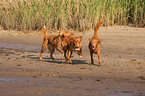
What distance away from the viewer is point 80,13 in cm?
1811

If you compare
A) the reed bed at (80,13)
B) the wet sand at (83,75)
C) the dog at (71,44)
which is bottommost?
the wet sand at (83,75)

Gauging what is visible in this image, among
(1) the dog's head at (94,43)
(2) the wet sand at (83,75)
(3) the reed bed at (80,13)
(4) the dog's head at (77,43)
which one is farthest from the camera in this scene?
(3) the reed bed at (80,13)

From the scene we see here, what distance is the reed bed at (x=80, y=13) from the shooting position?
17.8 m

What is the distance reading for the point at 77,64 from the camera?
9984mm

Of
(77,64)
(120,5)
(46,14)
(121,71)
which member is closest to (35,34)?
(46,14)

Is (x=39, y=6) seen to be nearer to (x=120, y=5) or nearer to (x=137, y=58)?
(x=120, y=5)

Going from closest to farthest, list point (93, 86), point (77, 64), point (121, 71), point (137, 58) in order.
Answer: point (93, 86) → point (121, 71) → point (77, 64) → point (137, 58)

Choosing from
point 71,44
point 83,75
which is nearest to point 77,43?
point 71,44

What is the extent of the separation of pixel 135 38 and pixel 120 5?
350cm

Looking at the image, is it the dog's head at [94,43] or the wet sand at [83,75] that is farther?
the dog's head at [94,43]

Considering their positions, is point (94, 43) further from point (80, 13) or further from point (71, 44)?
point (80, 13)

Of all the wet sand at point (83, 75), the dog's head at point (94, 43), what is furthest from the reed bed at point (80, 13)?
the dog's head at point (94, 43)

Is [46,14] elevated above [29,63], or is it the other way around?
[46,14]

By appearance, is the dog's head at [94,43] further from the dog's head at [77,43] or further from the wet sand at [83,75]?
the wet sand at [83,75]
